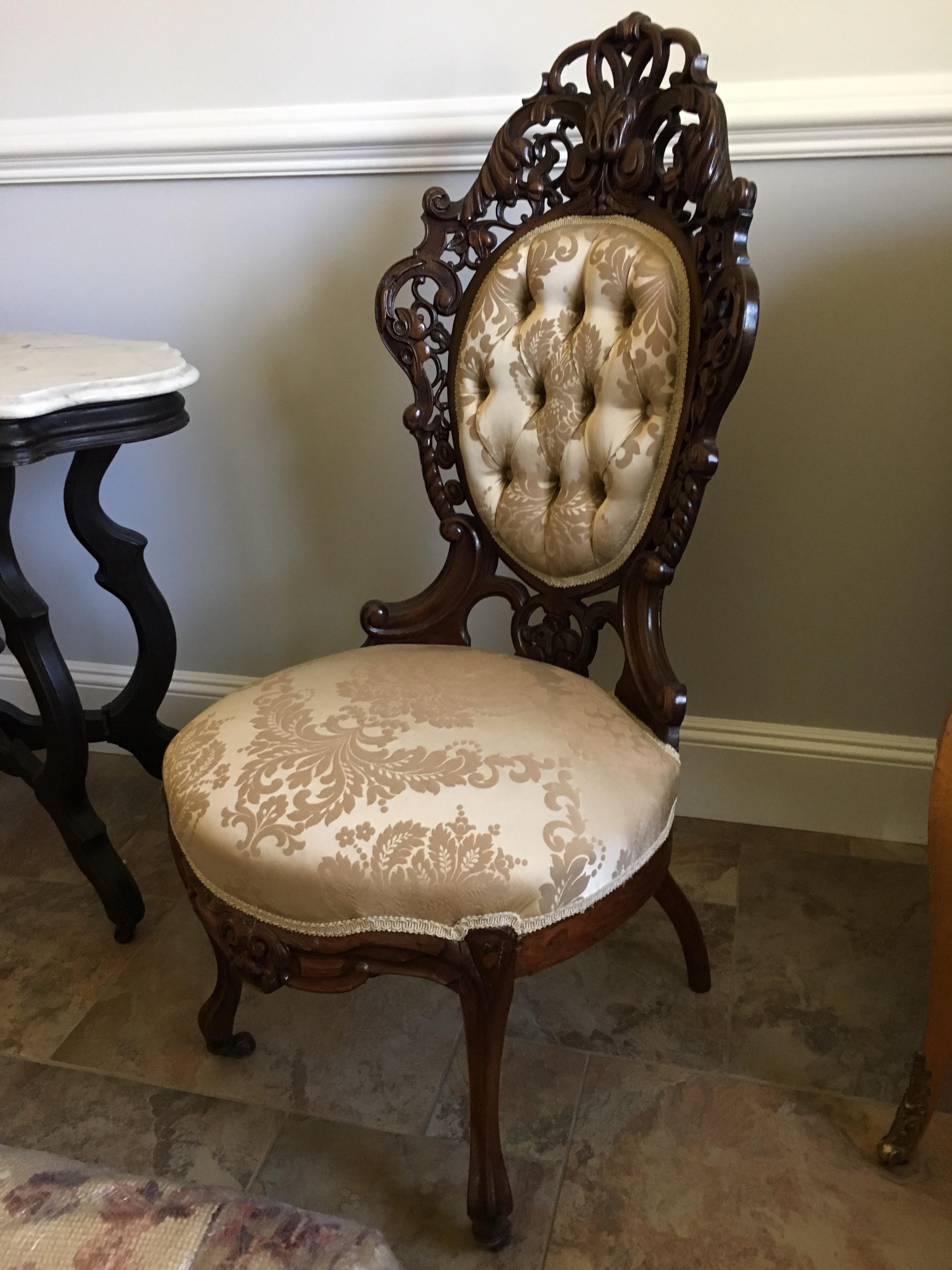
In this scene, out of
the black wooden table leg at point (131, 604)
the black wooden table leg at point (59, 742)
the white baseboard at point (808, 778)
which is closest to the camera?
the black wooden table leg at point (59, 742)

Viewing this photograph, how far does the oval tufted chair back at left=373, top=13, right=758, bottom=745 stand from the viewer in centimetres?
109

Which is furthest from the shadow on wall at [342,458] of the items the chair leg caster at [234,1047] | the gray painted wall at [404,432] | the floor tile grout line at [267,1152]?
the floor tile grout line at [267,1152]

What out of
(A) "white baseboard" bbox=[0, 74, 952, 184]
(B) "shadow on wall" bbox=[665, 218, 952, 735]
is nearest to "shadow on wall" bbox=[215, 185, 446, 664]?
(A) "white baseboard" bbox=[0, 74, 952, 184]

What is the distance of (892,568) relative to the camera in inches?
62.9

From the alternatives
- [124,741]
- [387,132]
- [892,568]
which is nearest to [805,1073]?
[892,568]

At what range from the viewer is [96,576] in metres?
1.63

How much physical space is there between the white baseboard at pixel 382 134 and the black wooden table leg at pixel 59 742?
0.65 m

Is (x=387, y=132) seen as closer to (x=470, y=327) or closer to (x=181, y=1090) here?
(x=470, y=327)

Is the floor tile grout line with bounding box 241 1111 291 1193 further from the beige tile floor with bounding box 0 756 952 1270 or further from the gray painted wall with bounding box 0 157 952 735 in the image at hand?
the gray painted wall with bounding box 0 157 952 735

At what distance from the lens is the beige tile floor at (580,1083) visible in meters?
1.13

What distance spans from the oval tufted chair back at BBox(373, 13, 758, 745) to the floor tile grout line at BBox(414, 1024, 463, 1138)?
57 cm

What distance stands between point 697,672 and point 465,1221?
3.21 feet

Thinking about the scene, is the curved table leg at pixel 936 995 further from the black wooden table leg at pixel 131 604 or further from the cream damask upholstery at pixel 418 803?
the black wooden table leg at pixel 131 604

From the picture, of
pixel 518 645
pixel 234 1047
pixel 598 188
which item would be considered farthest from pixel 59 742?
pixel 598 188
